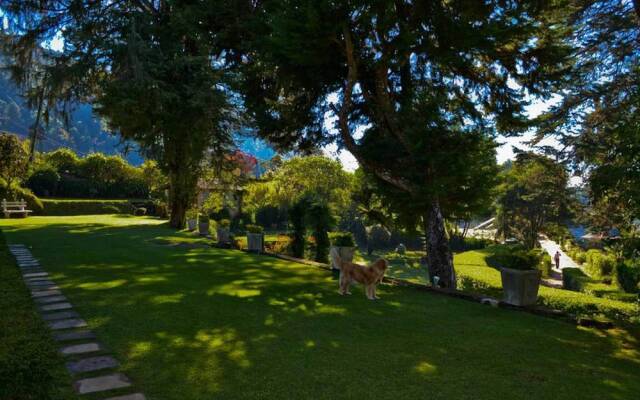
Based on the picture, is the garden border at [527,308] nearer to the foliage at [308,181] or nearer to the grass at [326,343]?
the grass at [326,343]

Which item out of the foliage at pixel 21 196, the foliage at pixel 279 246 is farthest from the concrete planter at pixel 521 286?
the foliage at pixel 21 196

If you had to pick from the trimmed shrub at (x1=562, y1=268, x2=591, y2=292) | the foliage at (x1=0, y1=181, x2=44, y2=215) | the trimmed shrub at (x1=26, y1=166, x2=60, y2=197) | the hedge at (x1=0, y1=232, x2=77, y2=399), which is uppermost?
the trimmed shrub at (x1=26, y1=166, x2=60, y2=197)

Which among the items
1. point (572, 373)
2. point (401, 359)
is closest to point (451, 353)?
point (401, 359)

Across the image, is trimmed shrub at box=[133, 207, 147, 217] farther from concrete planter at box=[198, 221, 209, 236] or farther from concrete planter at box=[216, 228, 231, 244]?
concrete planter at box=[216, 228, 231, 244]

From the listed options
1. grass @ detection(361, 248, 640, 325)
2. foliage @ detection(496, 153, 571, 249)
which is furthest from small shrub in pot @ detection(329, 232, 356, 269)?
foliage @ detection(496, 153, 571, 249)

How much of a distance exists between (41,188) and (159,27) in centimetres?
2933

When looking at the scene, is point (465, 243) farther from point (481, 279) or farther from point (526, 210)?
point (481, 279)

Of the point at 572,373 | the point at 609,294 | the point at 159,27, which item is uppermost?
the point at 159,27

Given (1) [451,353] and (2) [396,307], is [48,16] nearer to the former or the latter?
(2) [396,307]

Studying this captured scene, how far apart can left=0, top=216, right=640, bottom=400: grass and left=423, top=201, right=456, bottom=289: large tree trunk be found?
2.88 metres

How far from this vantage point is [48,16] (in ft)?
57.3

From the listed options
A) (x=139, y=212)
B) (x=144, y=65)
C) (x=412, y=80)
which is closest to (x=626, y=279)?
(x=412, y=80)

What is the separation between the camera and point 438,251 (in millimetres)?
12125

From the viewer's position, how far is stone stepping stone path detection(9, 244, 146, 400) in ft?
12.2
